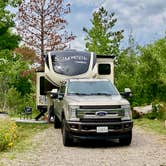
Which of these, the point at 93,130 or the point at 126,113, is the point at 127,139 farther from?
the point at 93,130

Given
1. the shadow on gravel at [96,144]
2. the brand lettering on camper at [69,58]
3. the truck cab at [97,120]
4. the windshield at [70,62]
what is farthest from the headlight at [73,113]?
the brand lettering on camper at [69,58]

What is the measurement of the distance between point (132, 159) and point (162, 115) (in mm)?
10995

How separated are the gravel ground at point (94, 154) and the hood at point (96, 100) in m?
1.26

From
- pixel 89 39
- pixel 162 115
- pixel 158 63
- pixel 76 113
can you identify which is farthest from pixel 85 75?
Result: pixel 89 39

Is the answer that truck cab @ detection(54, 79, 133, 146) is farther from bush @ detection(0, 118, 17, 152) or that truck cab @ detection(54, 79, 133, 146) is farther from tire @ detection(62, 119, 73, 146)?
bush @ detection(0, 118, 17, 152)

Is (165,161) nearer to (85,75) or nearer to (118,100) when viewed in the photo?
(118,100)

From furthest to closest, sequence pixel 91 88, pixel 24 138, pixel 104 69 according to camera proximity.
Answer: pixel 104 69, pixel 24 138, pixel 91 88

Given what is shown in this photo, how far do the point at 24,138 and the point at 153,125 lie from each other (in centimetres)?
626

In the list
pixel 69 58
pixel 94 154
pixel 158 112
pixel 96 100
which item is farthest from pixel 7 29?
pixel 94 154

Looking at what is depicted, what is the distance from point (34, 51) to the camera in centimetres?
3784

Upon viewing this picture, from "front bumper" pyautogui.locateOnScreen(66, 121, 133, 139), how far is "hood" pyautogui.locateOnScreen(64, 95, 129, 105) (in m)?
0.59

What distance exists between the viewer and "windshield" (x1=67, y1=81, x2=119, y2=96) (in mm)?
14211

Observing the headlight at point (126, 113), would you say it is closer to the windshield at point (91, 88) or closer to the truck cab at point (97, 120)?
the truck cab at point (97, 120)

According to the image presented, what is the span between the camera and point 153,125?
61.4ft
